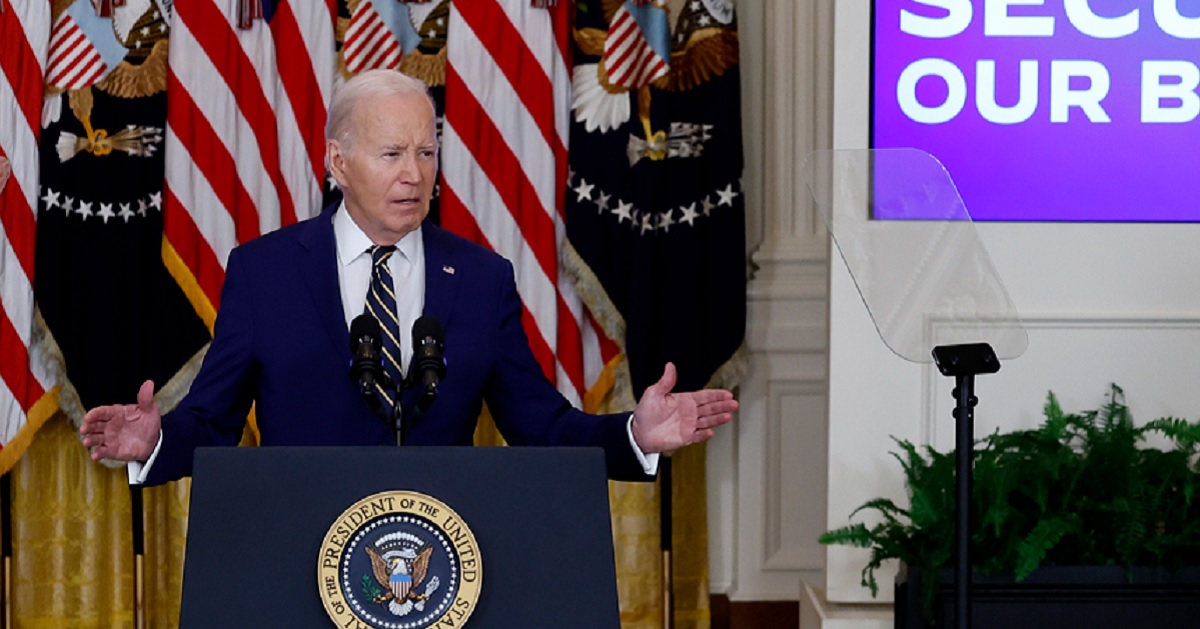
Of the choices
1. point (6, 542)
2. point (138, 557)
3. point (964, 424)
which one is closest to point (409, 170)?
point (964, 424)

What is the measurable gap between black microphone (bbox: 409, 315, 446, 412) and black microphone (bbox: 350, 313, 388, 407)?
49 millimetres

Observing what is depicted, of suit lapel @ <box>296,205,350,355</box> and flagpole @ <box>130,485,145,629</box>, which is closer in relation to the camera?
suit lapel @ <box>296,205,350,355</box>

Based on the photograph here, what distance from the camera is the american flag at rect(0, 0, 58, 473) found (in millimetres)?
4273

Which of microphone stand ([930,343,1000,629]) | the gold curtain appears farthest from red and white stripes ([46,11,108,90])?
microphone stand ([930,343,1000,629])

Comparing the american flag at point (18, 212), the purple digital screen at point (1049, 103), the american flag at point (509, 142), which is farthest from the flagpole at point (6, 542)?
the purple digital screen at point (1049, 103)

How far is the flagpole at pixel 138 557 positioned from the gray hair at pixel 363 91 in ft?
7.99

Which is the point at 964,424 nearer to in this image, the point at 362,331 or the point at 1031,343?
the point at 362,331

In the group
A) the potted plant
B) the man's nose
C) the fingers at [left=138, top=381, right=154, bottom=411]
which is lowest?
the potted plant

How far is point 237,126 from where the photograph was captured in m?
4.43

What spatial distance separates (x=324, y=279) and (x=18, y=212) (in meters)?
2.20

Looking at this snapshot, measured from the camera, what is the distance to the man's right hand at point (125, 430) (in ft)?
6.70

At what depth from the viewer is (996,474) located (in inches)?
125

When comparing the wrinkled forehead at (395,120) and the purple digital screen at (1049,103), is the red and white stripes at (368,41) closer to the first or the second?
the purple digital screen at (1049,103)

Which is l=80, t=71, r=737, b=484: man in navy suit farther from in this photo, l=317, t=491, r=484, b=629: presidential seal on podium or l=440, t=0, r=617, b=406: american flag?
l=440, t=0, r=617, b=406: american flag
